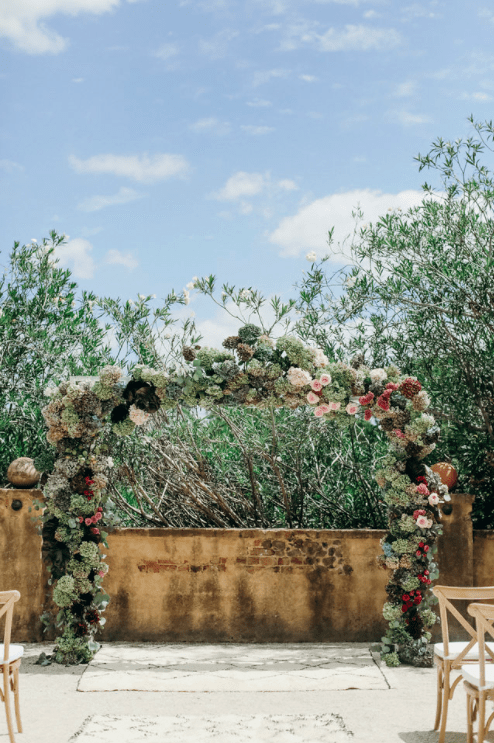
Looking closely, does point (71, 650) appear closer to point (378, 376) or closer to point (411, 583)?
point (411, 583)

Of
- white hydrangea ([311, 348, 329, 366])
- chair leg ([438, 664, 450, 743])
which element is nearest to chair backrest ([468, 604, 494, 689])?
chair leg ([438, 664, 450, 743])

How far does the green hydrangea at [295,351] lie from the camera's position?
5953mm

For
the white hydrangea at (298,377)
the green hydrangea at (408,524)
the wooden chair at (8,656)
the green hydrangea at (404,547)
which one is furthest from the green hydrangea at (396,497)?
the wooden chair at (8,656)

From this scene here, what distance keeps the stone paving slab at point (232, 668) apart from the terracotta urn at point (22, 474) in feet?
5.73

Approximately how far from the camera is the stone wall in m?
6.66

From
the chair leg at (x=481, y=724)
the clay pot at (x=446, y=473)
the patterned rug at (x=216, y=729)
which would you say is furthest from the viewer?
the clay pot at (x=446, y=473)

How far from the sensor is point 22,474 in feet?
22.2

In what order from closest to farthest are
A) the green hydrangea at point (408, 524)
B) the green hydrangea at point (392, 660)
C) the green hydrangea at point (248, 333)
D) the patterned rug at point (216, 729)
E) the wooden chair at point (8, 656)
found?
the wooden chair at point (8, 656)
the patterned rug at point (216, 729)
the green hydrangea at point (392, 660)
the green hydrangea at point (408, 524)
the green hydrangea at point (248, 333)

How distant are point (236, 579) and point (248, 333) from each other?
2.43 m

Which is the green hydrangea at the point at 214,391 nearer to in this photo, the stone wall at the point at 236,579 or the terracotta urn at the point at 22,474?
the stone wall at the point at 236,579

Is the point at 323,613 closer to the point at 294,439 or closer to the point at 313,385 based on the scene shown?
the point at 294,439

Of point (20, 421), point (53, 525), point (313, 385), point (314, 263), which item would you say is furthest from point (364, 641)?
point (20, 421)

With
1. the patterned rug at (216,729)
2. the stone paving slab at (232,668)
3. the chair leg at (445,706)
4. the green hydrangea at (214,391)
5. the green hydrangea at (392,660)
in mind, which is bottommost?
the stone paving slab at (232,668)

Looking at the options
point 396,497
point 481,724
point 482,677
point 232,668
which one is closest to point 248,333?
point 396,497
